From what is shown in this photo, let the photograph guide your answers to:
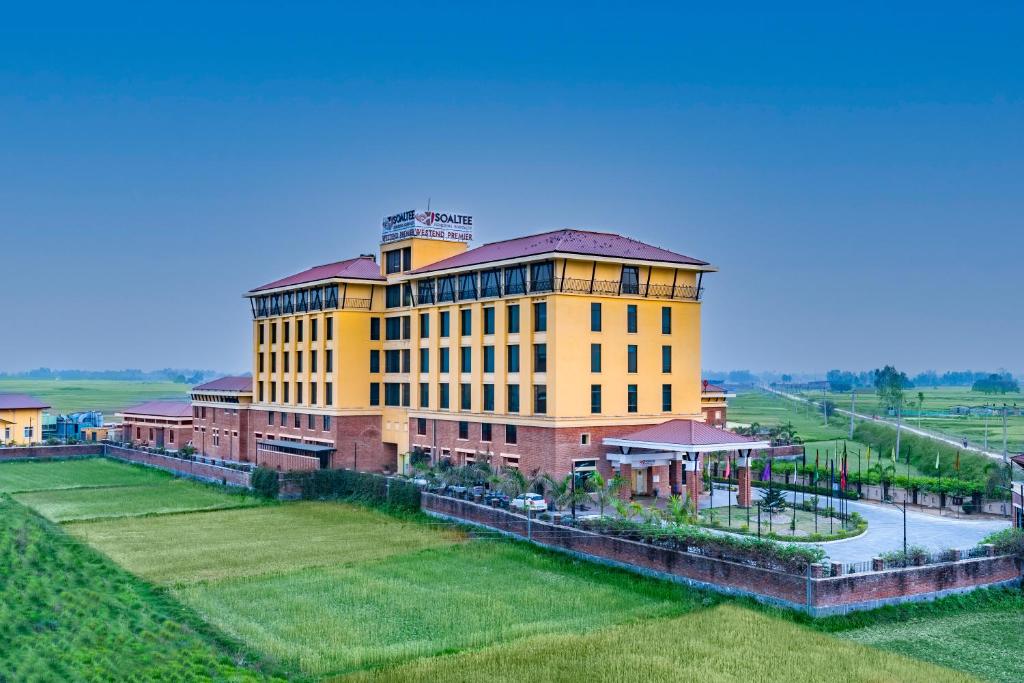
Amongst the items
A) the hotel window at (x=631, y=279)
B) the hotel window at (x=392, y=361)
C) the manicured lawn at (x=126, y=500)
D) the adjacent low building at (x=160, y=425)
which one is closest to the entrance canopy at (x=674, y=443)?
the hotel window at (x=631, y=279)

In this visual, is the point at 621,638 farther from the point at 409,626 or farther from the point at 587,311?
the point at 587,311

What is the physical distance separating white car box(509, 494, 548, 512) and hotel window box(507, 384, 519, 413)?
6.81 metres

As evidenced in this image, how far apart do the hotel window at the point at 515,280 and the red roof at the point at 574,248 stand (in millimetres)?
745

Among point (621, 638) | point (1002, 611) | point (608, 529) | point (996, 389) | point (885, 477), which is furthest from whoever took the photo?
point (996, 389)

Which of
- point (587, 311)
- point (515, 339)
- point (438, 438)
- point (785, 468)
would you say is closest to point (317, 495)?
point (438, 438)

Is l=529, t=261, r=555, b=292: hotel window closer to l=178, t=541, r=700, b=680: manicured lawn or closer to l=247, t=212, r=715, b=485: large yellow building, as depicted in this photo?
l=247, t=212, r=715, b=485: large yellow building

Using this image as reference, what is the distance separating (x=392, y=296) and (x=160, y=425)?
33124mm

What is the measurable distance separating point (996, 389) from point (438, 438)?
16182 cm

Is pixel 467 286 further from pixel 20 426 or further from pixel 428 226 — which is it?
pixel 20 426

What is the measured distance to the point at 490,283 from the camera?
51281 mm

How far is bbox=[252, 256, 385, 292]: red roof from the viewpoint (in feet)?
201

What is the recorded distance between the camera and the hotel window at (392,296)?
2400 inches

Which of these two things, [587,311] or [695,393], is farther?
[695,393]

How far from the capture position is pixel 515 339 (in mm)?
49438
